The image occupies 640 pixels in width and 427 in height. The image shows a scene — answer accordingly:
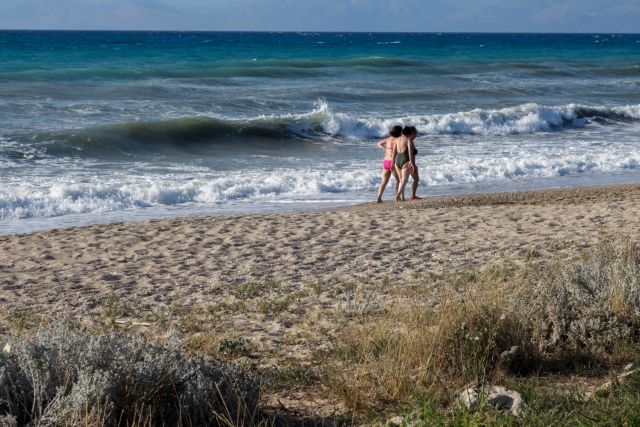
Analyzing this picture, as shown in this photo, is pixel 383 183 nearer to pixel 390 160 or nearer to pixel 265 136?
pixel 390 160

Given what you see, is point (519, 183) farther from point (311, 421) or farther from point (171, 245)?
point (311, 421)

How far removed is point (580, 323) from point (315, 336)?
186 cm

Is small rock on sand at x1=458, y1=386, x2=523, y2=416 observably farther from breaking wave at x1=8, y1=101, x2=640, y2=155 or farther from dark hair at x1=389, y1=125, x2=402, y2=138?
breaking wave at x1=8, y1=101, x2=640, y2=155

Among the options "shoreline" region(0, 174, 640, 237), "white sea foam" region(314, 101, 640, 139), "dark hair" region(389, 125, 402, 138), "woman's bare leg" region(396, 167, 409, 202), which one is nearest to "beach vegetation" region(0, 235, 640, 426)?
"shoreline" region(0, 174, 640, 237)

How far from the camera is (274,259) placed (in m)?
9.48

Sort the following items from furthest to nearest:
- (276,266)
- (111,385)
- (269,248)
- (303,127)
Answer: (303,127), (269,248), (276,266), (111,385)

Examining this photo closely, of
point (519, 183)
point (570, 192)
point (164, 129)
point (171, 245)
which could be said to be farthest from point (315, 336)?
point (164, 129)

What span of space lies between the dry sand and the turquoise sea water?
2.74 metres

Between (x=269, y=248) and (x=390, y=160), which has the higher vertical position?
(x=390, y=160)

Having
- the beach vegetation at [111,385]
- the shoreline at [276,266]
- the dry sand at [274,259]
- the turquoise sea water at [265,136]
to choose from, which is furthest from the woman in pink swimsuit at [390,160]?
the beach vegetation at [111,385]

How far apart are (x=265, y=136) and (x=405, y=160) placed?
32.1 ft

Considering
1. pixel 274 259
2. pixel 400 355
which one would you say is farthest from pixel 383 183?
pixel 400 355

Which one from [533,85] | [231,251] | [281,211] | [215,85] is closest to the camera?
[231,251]

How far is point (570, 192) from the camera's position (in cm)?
1517
